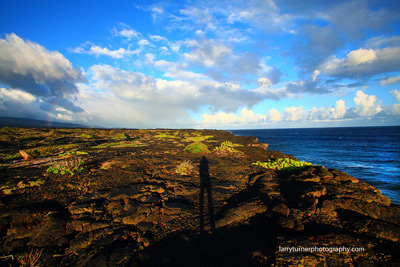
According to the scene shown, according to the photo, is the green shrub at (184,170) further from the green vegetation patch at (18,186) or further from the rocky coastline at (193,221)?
the green vegetation patch at (18,186)

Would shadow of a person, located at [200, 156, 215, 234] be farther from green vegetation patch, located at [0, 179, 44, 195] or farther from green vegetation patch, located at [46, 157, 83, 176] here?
green vegetation patch, located at [0, 179, 44, 195]

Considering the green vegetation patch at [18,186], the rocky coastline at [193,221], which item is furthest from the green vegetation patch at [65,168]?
the green vegetation patch at [18,186]

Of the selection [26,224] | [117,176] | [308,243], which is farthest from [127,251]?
[117,176]

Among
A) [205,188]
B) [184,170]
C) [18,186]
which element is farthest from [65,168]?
[205,188]

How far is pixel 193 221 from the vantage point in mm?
5188

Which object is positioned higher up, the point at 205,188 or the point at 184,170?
the point at 184,170

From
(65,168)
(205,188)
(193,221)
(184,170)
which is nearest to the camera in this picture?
(193,221)

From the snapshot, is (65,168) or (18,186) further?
(65,168)

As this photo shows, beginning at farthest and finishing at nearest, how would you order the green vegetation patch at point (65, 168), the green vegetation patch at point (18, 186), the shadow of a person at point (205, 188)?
the green vegetation patch at point (65, 168) < the green vegetation patch at point (18, 186) < the shadow of a person at point (205, 188)

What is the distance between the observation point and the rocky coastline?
11.7 ft

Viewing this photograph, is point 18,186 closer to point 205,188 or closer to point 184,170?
point 184,170

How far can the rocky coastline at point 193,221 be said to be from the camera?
3562mm

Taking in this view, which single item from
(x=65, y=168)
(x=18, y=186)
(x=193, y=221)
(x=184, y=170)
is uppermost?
(x=65, y=168)

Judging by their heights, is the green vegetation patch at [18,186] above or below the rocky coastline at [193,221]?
above
